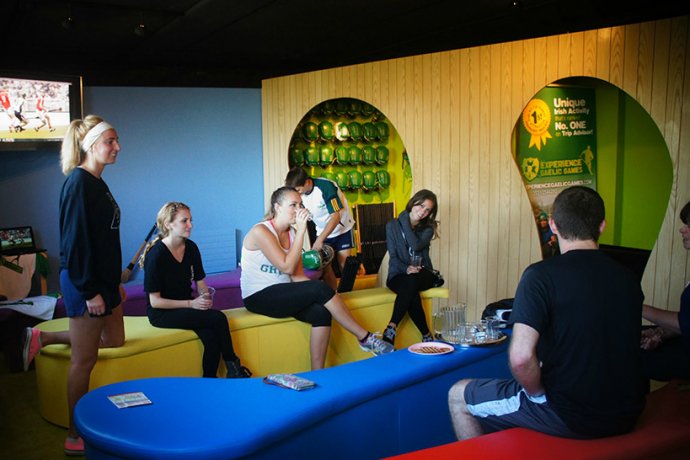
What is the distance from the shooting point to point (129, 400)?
250 cm

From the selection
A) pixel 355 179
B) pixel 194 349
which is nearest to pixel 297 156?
pixel 355 179

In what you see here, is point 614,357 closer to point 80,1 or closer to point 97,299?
point 97,299

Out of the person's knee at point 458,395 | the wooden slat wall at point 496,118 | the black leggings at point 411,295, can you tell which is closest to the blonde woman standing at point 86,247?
the person's knee at point 458,395

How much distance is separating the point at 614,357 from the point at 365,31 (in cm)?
506

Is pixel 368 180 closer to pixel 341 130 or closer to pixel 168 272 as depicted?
pixel 341 130

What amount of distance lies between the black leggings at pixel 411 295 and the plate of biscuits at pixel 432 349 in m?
1.32

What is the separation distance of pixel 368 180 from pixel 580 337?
5.86m

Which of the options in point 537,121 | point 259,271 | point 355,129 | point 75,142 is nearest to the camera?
point 75,142

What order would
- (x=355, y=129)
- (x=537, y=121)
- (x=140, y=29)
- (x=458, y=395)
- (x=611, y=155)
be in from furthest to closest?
(x=355, y=129) < (x=611, y=155) < (x=537, y=121) < (x=140, y=29) < (x=458, y=395)

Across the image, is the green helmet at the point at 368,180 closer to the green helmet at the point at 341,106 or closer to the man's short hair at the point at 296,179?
the green helmet at the point at 341,106

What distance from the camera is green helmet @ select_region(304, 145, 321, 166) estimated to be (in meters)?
7.57

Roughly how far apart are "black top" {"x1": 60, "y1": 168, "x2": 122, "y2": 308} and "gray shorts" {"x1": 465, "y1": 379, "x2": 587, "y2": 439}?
184 cm

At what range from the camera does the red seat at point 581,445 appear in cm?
218

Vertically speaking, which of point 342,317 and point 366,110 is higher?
point 366,110
